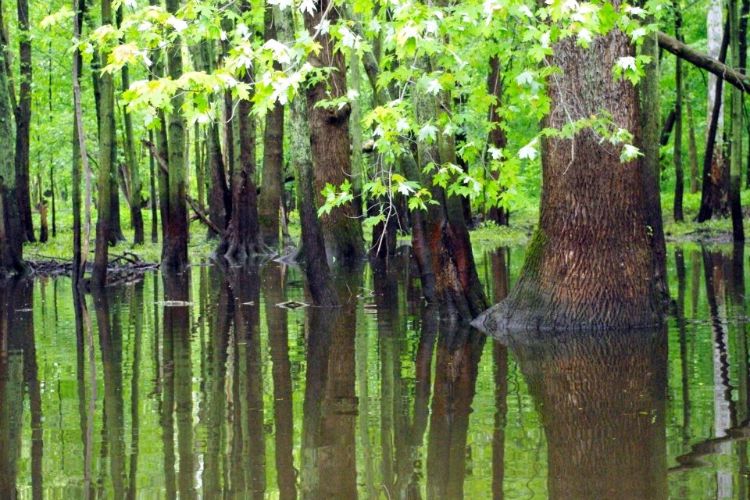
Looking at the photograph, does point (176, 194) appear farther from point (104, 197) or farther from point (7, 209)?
point (104, 197)

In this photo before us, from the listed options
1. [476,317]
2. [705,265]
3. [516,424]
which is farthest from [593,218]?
[705,265]

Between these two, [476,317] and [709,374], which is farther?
[476,317]

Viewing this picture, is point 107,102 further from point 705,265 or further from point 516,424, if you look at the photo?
point 516,424

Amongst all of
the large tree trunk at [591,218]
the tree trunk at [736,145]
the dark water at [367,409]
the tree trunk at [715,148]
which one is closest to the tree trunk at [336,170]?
the tree trunk at [736,145]

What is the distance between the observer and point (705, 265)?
21406 mm

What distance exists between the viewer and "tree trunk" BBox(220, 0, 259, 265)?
26641mm

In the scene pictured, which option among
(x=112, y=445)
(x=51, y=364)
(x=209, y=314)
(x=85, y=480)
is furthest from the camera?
(x=209, y=314)

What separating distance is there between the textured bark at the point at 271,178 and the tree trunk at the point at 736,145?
11216 mm

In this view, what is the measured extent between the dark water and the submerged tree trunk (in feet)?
28.0

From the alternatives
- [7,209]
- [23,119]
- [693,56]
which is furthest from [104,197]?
[23,119]

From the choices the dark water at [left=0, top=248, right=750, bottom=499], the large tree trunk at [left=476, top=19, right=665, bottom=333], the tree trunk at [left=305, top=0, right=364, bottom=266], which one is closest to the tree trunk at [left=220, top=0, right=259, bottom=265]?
the tree trunk at [left=305, top=0, right=364, bottom=266]

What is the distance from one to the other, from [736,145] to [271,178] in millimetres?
11841

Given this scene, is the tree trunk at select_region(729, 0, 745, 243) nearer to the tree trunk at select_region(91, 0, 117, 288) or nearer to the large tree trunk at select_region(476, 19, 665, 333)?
the tree trunk at select_region(91, 0, 117, 288)

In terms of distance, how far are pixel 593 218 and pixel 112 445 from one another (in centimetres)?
653
